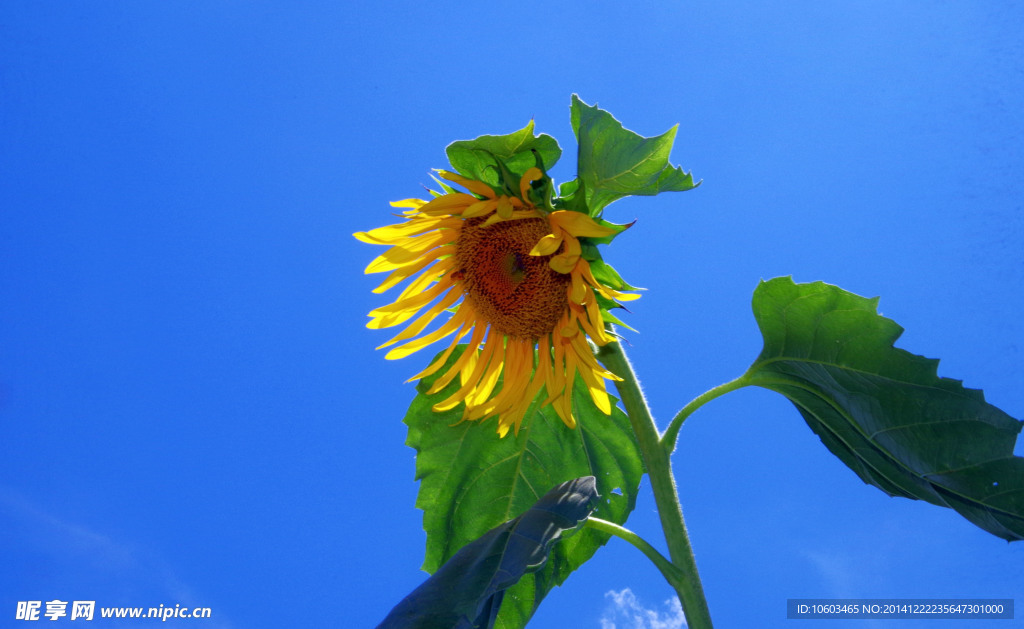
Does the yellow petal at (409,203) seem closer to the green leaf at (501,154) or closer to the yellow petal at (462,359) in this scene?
the green leaf at (501,154)

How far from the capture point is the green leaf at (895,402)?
2.29 meters

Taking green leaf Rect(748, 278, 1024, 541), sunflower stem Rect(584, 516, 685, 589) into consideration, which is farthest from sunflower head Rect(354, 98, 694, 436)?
green leaf Rect(748, 278, 1024, 541)

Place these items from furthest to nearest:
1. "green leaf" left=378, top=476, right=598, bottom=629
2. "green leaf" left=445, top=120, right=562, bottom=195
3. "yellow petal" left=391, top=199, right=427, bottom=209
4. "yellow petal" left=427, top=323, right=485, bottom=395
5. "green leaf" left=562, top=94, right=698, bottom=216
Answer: "yellow petal" left=427, top=323, right=485, bottom=395
"yellow petal" left=391, top=199, right=427, bottom=209
"green leaf" left=445, top=120, right=562, bottom=195
"green leaf" left=562, top=94, right=698, bottom=216
"green leaf" left=378, top=476, right=598, bottom=629

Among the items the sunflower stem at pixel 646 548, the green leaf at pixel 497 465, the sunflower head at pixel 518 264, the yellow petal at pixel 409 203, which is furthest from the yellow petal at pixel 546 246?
the sunflower stem at pixel 646 548

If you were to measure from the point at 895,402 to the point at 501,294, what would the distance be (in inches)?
46.4

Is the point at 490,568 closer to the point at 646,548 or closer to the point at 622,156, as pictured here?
the point at 646,548

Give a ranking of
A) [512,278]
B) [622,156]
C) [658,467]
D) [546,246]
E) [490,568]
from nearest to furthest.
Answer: [490,568] < [622,156] < [546,246] < [658,467] < [512,278]

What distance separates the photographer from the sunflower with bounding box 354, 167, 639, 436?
7.57ft

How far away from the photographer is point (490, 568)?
1971 millimetres

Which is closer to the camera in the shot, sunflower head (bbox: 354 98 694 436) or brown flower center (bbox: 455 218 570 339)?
sunflower head (bbox: 354 98 694 436)

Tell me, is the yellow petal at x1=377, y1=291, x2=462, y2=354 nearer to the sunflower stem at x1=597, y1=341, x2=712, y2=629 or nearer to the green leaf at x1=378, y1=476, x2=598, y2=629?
the sunflower stem at x1=597, y1=341, x2=712, y2=629

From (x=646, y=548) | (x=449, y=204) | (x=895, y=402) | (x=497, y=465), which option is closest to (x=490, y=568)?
(x=646, y=548)

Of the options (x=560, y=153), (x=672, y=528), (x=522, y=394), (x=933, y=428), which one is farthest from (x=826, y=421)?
(x=560, y=153)

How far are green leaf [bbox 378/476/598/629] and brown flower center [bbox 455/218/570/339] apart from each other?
57 centimetres
